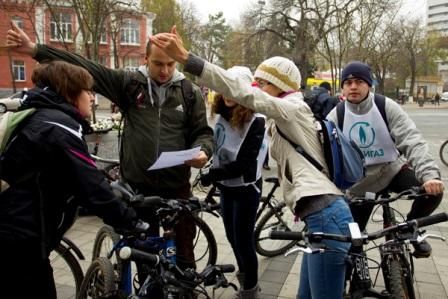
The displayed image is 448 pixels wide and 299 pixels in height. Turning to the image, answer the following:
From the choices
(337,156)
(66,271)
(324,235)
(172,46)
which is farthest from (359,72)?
(66,271)

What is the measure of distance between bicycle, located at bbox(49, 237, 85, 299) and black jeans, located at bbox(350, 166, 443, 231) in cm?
200

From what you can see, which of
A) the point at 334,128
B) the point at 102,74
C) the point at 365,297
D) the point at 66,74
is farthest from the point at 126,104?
the point at 365,297

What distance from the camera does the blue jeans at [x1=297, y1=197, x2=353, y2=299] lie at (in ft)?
7.59

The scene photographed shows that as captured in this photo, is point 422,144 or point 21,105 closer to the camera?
point 21,105

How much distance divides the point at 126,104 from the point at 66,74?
828 millimetres

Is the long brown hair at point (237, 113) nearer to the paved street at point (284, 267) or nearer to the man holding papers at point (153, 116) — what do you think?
the man holding papers at point (153, 116)

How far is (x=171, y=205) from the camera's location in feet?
8.14

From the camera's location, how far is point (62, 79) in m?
2.17

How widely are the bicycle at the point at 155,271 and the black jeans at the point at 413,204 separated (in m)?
1.28

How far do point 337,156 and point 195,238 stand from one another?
69.3 inches

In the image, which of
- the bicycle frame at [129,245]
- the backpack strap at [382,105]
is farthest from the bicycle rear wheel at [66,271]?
the backpack strap at [382,105]

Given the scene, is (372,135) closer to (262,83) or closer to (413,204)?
(413,204)

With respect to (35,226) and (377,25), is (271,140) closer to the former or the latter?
(35,226)

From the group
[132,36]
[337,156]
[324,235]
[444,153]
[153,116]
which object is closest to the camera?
[324,235]
